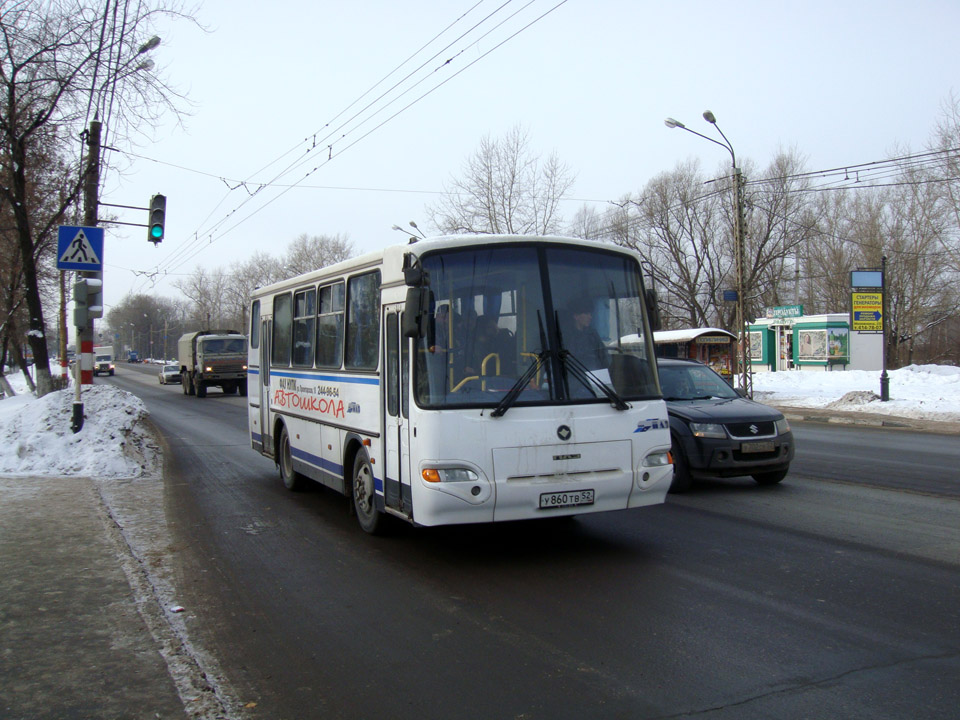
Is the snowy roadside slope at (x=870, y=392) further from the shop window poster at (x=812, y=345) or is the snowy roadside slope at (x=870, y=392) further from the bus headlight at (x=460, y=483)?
the bus headlight at (x=460, y=483)

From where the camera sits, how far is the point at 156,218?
16.0m

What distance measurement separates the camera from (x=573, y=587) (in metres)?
5.94

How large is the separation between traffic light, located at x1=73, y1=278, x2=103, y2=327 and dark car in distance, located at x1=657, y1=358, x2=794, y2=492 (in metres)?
9.36

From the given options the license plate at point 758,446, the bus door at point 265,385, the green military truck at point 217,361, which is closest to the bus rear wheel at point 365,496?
the bus door at point 265,385

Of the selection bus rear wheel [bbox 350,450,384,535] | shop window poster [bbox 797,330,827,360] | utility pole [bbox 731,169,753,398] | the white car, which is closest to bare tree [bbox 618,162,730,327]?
shop window poster [bbox 797,330,827,360]

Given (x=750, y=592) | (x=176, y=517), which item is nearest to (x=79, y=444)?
(x=176, y=517)

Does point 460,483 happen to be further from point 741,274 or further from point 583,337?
point 741,274

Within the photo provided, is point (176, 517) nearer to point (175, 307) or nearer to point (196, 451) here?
point (196, 451)

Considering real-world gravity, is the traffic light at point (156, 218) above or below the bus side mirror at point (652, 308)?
above

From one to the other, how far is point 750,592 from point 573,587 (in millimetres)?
1253

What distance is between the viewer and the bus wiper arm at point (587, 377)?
6660 millimetres

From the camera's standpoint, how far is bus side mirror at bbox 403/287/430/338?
6.14 metres

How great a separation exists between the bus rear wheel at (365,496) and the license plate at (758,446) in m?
4.59

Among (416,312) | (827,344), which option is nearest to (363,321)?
(416,312)
